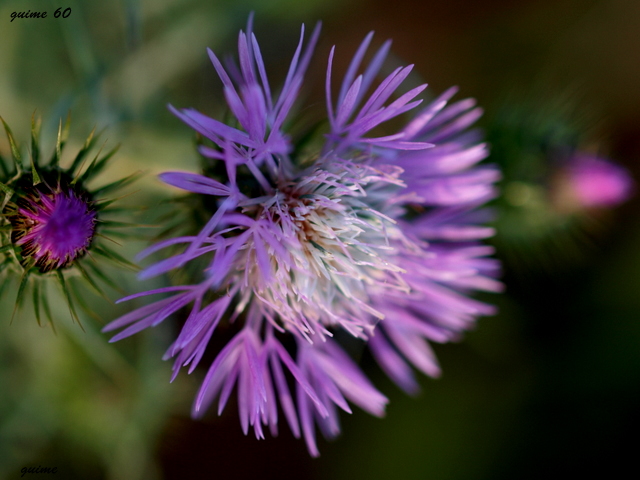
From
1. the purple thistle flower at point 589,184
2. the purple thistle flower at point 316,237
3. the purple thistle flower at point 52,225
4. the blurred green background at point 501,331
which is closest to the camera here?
the purple thistle flower at point 52,225

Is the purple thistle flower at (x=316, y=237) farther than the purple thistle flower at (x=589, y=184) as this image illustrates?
No

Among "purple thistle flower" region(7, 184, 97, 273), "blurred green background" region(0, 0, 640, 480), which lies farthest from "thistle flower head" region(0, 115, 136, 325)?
"blurred green background" region(0, 0, 640, 480)

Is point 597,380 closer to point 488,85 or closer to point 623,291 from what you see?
point 623,291

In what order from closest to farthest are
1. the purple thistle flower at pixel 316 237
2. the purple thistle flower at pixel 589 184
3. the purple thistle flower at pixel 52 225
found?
the purple thistle flower at pixel 52 225
the purple thistle flower at pixel 316 237
the purple thistle flower at pixel 589 184

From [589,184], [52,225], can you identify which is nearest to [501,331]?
[589,184]

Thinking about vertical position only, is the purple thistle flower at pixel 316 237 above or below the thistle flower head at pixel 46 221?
below

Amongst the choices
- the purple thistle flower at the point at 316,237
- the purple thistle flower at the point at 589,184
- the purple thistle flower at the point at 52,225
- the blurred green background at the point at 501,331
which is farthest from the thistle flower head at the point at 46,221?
the purple thistle flower at the point at 589,184

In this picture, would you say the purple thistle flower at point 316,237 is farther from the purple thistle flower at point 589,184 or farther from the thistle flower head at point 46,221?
the purple thistle flower at point 589,184

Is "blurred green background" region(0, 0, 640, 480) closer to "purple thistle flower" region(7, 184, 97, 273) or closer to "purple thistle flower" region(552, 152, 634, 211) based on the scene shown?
"purple thistle flower" region(552, 152, 634, 211)

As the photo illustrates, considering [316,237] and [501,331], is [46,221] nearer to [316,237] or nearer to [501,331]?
[316,237]
